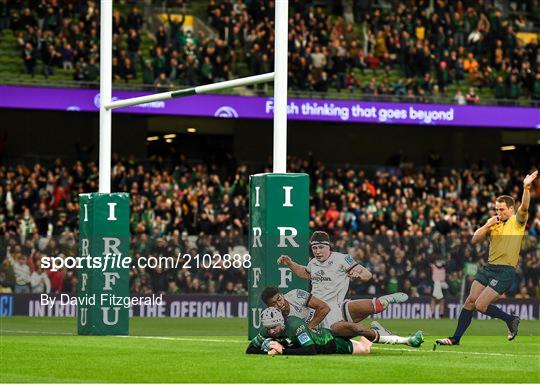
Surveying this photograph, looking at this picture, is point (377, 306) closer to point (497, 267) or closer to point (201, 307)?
point (497, 267)

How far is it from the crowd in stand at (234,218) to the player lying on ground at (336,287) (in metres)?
12.2

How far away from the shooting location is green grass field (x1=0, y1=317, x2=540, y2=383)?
12.8 metres

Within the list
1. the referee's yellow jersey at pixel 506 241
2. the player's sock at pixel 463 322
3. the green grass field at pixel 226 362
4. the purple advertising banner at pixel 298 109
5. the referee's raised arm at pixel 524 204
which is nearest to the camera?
the green grass field at pixel 226 362

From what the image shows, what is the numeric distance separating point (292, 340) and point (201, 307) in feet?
48.5

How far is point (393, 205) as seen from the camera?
126 feet

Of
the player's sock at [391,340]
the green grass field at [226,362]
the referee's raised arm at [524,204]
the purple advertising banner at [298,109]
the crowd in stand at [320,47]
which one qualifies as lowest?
the green grass field at [226,362]

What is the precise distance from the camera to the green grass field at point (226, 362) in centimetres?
1280

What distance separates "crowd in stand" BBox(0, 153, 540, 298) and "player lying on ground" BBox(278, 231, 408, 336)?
12.2 meters

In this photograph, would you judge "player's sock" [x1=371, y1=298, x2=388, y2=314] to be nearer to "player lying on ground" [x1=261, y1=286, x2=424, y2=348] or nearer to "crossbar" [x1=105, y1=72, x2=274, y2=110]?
"player lying on ground" [x1=261, y1=286, x2=424, y2=348]

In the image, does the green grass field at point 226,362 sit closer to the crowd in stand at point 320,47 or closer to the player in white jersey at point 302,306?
the player in white jersey at point 302,306

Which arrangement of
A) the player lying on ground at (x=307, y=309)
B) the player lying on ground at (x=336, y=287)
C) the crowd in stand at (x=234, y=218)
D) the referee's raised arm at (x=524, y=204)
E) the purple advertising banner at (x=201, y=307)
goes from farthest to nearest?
the crowd in stand at (x=234, y=218) → the purple advertising banner at (x=201, y=307) → the referee's raised arm at (x=524, y=204) → the player lying on ground at (x=336, y=287) → the player lying on ground at (x=307, y=309)

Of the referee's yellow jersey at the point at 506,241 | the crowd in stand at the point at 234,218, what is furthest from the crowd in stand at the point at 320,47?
the referee's yellow jersey at the point at 506,241

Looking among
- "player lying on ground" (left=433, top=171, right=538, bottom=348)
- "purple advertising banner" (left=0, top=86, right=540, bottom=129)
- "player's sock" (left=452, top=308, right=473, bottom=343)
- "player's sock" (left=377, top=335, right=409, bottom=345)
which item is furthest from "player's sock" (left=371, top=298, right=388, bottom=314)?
"purple advertising banner" (left=0, top=86, right=540, bottom=129)

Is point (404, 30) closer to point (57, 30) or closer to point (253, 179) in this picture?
point (57, 30)
